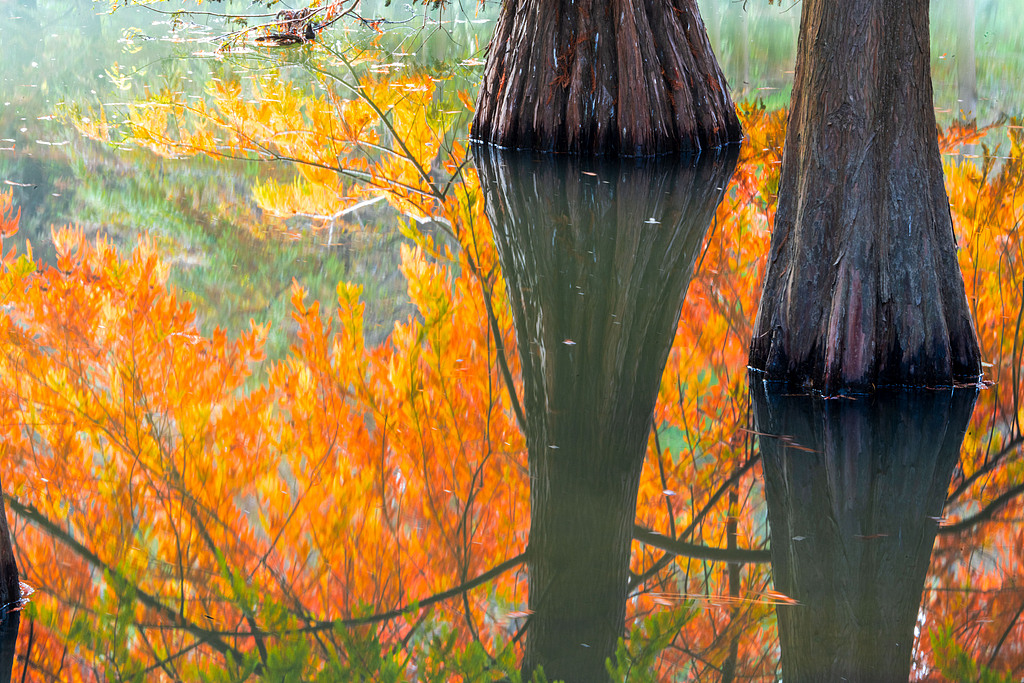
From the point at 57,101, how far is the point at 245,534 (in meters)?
9.56

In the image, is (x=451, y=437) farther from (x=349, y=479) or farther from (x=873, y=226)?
(x=873, y=226)

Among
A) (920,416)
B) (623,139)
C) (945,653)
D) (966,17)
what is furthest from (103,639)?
(966,17)

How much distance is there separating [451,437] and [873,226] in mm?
1815

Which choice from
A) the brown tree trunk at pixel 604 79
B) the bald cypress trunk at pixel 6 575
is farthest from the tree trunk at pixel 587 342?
the bald cypress trunk at pixel 6 575

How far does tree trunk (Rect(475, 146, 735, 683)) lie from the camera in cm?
282

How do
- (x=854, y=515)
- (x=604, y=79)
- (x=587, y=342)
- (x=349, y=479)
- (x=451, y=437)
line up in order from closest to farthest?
(x=854, y=515) → (x=349, y=479) → (x=451, y=437) → (x=587, y=342) → (x=604, y=79)

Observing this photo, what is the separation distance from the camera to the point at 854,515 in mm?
3225

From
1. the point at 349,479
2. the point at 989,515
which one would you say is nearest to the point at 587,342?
the point at 349,479

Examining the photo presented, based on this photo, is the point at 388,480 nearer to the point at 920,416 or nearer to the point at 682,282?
the point at 920,416

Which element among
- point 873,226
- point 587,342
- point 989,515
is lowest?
point 989,515

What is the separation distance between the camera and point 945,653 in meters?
2.60

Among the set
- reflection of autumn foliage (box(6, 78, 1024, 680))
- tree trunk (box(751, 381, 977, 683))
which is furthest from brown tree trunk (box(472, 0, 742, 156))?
tree trunk (box(751, 381, 977, 683))

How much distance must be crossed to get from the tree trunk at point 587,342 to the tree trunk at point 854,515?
449 mm

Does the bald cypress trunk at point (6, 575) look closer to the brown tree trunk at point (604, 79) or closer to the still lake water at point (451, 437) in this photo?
the still lake water at point (451, 437)
